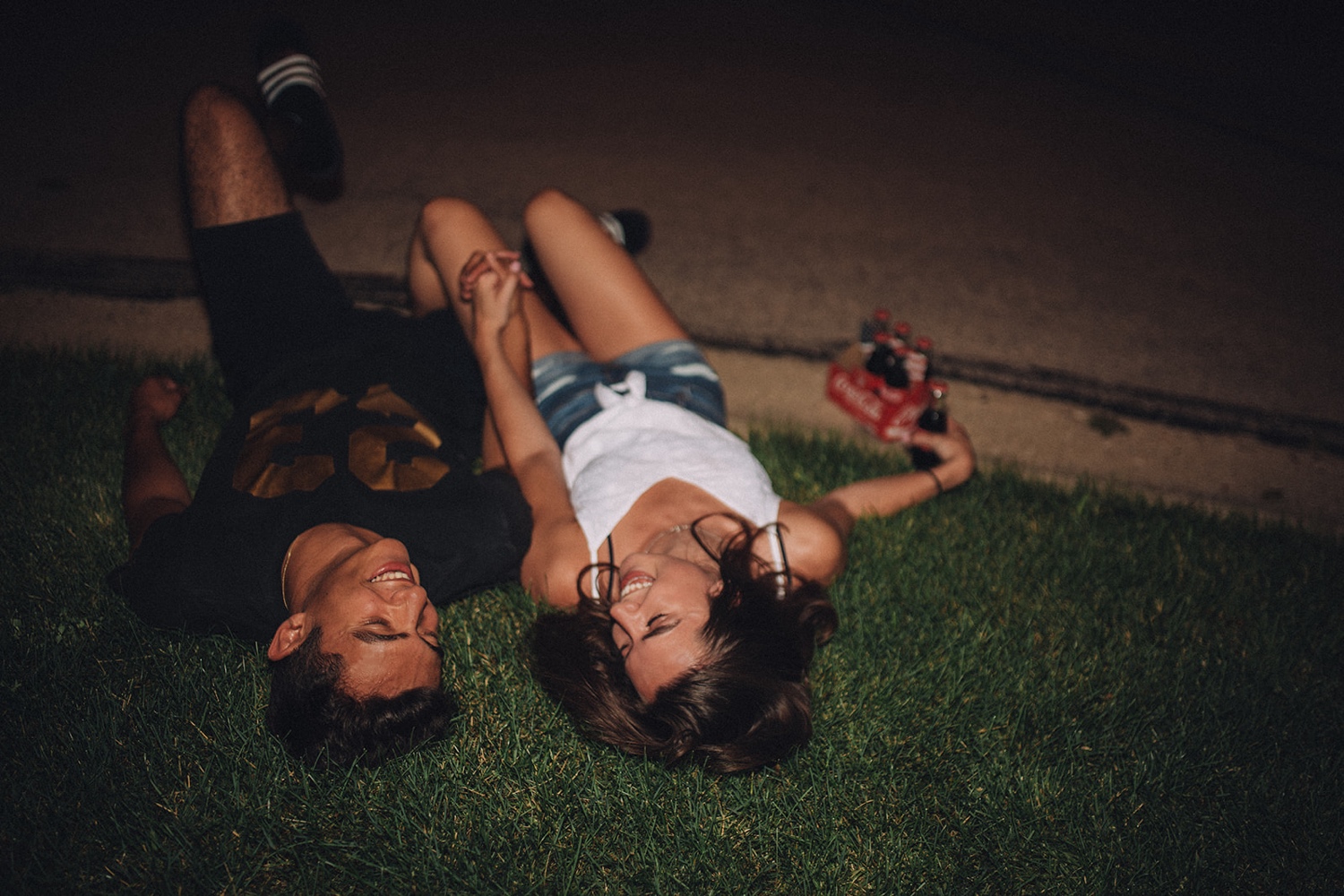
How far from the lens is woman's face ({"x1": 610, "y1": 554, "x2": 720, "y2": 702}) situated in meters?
2.33

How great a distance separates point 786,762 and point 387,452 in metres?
1.65

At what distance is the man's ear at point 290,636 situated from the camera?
2.07m

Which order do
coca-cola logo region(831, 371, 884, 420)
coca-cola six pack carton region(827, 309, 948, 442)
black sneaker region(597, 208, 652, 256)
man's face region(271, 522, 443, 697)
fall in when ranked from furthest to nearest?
black sneaker region(597, 208, 652, 256) < coca-cola logo region(831, 371, 884, 420) < coca-cola six pack carton region(827, 309, 948, 442) < man's face region(271, 522, 443, 697)

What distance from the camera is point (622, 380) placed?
125 inches

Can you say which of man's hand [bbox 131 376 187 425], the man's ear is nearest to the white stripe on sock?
man's hand [bbox 131 376 187 425]

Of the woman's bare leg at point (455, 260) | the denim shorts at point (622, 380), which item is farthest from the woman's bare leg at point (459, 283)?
the denim shorts at point (622, 380)

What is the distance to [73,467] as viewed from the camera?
287 cm

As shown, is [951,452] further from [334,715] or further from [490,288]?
[334,715]

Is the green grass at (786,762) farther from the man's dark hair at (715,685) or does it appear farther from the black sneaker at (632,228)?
the black sneaker at (632,228)

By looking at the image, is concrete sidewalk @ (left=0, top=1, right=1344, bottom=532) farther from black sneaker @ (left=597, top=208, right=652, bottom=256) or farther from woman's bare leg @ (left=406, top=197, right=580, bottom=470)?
woman's bare leg @ (left=406, top=197, right=580, bottom=470)

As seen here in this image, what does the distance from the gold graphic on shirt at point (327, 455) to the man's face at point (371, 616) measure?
1.09ft

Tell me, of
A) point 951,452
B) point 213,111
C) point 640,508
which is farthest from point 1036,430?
point 213,111

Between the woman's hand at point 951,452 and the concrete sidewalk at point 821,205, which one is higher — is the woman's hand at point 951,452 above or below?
below

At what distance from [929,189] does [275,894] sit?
5578 mm
